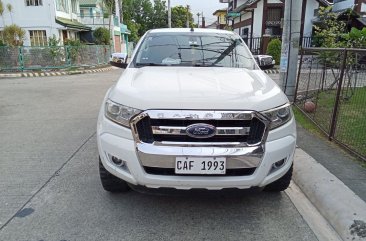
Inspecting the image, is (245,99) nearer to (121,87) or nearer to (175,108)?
(175,108)

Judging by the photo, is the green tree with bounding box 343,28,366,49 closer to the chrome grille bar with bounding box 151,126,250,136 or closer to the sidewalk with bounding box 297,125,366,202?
the sidewalk with bounding box 297,125,366,202

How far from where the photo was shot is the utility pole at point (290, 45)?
313 inches

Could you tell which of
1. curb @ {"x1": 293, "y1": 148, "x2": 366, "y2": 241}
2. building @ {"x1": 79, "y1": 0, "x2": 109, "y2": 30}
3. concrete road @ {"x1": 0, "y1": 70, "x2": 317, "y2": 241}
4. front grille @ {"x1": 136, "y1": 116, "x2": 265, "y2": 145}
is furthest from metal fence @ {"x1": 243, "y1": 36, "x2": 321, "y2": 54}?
front grille @ {"x1": 136, "y1": 116, "x2": 265, "y2": 145}

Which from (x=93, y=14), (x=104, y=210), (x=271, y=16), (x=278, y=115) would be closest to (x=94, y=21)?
(x=93, y=14)

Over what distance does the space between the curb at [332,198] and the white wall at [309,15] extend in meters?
23.4

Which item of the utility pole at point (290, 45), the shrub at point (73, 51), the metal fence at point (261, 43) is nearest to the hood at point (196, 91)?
the utility pole at point (290, 45)

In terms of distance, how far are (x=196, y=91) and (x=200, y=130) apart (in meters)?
0.42

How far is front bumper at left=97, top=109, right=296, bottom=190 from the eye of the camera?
9.28 feet

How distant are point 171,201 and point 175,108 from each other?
48.1 inches

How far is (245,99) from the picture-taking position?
2.93m

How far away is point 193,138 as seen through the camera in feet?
9.26

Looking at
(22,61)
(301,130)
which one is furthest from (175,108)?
(22,61)

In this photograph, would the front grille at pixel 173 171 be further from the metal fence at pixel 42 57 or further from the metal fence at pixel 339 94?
the metal fence at pixel 42 57

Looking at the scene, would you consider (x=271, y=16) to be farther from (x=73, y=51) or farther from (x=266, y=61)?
(x=266, y=61)
